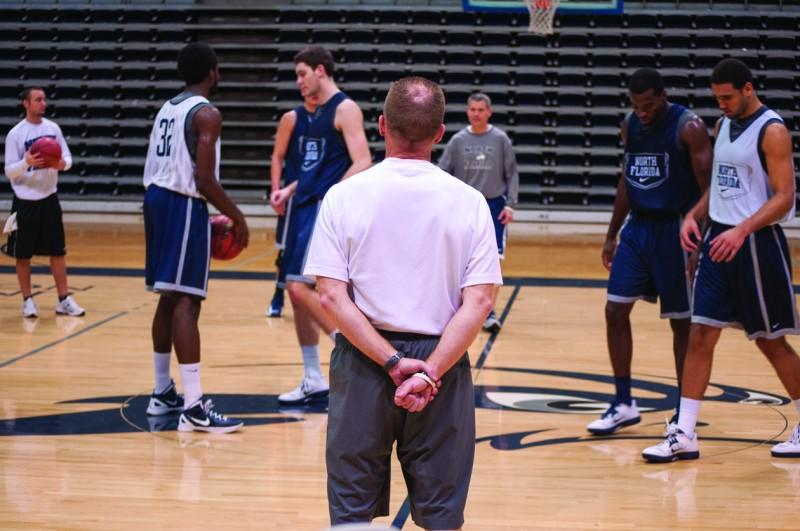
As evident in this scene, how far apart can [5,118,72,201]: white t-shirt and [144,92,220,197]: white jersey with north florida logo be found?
2943 millimetres

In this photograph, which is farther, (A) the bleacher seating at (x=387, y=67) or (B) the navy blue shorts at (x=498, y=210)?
(A) the bleacher seating at (x=387, y=67)

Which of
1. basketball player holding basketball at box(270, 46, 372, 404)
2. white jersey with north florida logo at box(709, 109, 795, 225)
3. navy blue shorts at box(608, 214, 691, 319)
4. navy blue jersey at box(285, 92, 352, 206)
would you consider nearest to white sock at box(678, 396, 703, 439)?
navy blue shorts at box(608, 214, 691, 319)

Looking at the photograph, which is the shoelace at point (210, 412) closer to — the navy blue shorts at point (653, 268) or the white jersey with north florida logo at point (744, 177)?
the navy blue shorts at point (653, 268)

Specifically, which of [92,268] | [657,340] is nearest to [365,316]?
[657,340]

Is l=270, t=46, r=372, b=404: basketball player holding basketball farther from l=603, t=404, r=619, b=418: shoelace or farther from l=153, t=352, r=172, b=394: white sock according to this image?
l=603, t=404, r=619, b=418: shoelace

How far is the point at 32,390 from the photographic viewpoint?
5.60 meters

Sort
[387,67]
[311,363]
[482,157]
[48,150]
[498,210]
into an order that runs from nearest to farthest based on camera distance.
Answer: [311,363], [48,150], [482,157], [498,210], [387,67]

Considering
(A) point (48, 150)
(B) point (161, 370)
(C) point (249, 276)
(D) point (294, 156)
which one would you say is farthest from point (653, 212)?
(C) point (249, 276)

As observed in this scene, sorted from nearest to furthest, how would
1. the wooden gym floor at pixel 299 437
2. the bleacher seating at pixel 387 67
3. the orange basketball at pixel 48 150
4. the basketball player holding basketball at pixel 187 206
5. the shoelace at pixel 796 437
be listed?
the wooden gym floor at pixel 299 437
the shoelace at pixel 796 437
the basketball player holding basketball at pixel 187 206
the orange basketball at pixel 48 150
the bleacher seating at pixel 387 67

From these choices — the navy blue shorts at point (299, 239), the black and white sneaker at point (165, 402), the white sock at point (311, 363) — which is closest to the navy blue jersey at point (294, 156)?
the navy blue shorts at point (299, 239)

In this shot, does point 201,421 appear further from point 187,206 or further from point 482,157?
point 482,157

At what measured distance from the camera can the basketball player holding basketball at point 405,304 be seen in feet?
8.03

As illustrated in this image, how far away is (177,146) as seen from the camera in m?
4.80

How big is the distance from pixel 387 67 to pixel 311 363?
31.7ft
